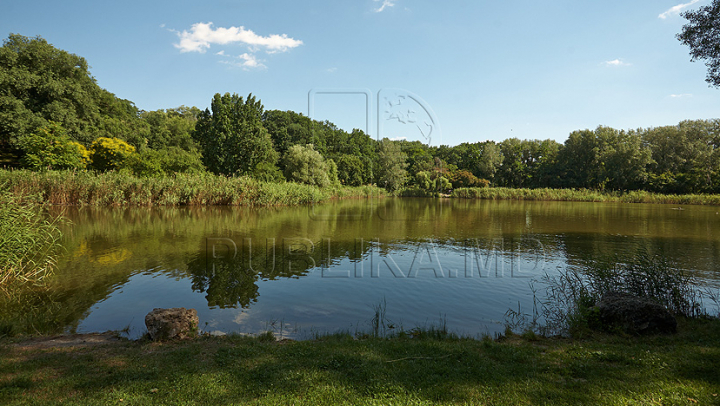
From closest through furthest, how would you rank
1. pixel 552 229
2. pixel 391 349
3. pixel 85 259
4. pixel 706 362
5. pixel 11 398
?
1. pixel 11 398
2. pixel 706 362
3. pixel 391 349
4. pixel 85 259
5. pixel 552 229

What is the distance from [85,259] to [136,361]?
9793 millimetres

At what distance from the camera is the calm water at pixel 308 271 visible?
752 cm

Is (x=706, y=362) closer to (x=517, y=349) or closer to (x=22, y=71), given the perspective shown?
(x=517, y=349)

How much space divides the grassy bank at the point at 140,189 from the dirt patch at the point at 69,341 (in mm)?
22317

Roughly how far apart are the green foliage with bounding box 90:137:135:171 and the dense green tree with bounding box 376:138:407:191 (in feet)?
151

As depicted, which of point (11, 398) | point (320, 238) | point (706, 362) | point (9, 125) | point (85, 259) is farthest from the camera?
point (9, 125)

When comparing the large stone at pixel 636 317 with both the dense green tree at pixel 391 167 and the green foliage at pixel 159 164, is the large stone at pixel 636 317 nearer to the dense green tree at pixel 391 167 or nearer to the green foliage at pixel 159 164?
the green foliage at pixel 159 164

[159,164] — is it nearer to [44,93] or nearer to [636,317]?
[44,93]

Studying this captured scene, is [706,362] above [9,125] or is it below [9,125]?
below

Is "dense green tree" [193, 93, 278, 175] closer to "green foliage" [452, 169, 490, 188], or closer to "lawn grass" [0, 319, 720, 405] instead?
"lawn grass" [0, 319, 720, 405]

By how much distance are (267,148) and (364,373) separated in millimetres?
45347

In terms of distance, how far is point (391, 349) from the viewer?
17.1ft

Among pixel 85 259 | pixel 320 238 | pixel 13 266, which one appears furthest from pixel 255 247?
pixel 13 266

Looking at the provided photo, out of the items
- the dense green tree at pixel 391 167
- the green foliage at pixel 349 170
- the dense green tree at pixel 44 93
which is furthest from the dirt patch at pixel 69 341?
the dense green tree at pixel 391 167
